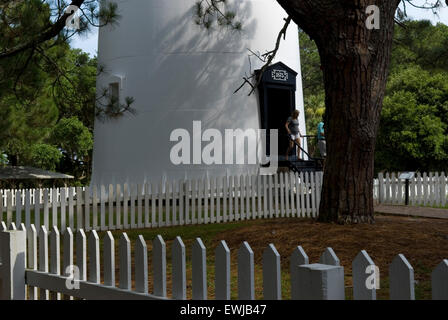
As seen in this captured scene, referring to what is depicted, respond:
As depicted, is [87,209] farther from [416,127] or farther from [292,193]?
[416,127]

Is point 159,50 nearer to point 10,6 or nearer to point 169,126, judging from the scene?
point 169,126

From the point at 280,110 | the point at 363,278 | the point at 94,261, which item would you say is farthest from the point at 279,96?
the point at 363,278

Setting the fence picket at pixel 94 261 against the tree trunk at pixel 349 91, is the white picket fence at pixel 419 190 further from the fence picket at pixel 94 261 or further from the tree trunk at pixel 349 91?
the fence picket at pixel 94 261

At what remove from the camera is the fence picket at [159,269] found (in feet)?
12.3

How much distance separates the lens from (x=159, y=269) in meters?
3.81

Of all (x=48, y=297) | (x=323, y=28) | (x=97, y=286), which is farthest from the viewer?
(x=323, y=28)

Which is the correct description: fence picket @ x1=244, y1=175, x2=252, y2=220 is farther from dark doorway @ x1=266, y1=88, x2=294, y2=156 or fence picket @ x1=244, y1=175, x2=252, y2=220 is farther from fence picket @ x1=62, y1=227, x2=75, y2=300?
fence picket @ x1=62, y1=227, x2=75, y2=300

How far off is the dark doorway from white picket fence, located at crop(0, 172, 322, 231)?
3123 mm

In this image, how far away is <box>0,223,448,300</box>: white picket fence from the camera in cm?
276

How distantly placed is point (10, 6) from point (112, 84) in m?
9.40

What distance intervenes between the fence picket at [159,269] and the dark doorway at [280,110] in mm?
16154

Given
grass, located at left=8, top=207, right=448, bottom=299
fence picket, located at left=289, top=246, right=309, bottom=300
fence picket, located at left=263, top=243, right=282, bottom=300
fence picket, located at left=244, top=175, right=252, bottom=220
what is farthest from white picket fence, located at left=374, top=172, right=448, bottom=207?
fence picket, located at left=289, top=246, right=309, bottom=300

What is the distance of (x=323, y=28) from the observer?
9.73 meters
